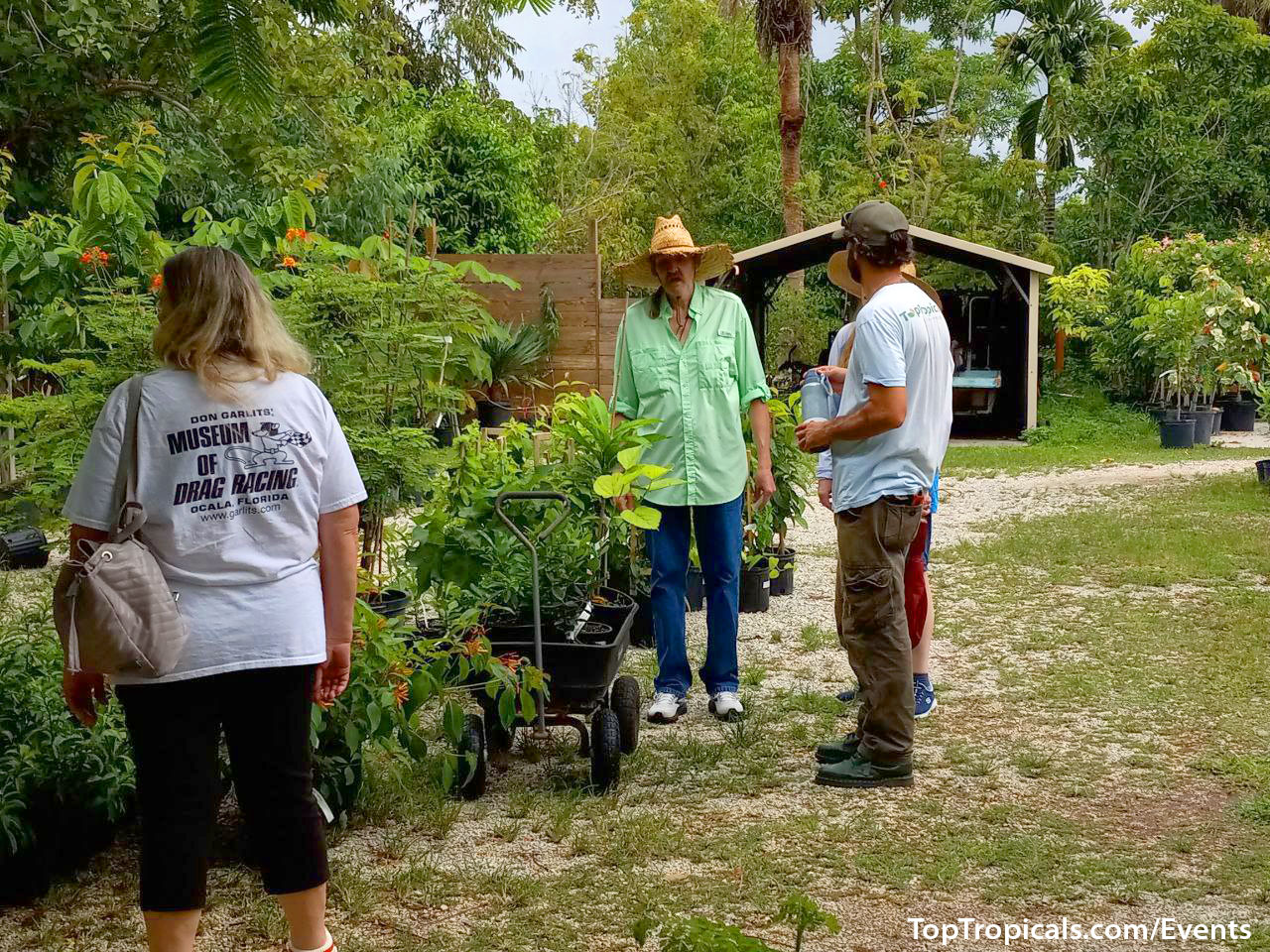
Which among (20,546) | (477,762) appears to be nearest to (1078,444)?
(20,546)

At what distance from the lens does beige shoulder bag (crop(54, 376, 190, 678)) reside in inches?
100

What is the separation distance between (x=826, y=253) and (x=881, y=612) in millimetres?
17511

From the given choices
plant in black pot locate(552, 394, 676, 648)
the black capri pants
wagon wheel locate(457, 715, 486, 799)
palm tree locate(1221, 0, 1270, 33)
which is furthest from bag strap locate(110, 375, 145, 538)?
palm tree locate(1221, 0, 1270, 33)

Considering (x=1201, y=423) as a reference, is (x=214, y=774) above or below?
below

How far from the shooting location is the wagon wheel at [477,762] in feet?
14.3

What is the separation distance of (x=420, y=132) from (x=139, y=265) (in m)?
15.0

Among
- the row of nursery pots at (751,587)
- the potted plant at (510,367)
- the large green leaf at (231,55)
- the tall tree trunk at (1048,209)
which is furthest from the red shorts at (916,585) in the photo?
the tall tree trunk at (1048,209)

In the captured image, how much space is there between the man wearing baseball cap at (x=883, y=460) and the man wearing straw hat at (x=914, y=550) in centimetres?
14

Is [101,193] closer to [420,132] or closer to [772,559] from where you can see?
[772,559]

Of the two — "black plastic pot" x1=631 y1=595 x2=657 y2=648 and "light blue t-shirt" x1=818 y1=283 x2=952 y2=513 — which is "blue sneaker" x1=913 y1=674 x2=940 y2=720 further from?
"black plastic pot" x1=631 y1=595 x2=657 y2=648

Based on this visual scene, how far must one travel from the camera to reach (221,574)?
2691mm

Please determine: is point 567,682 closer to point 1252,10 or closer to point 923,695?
point 923,695

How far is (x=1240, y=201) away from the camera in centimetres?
2462

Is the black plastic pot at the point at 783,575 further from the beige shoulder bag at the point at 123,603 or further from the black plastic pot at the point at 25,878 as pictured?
the beige shoulder bag at the point at 123,603
